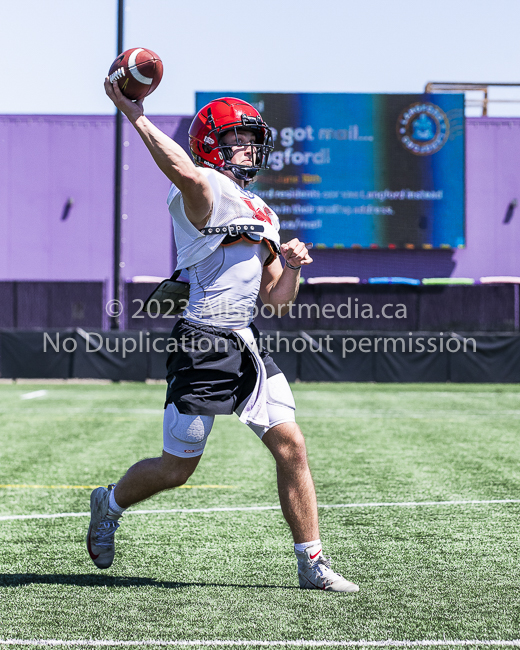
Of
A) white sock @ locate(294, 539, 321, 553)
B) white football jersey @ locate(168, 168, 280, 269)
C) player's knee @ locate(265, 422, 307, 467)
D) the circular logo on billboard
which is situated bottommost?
white sock @ locate(294, 539, 321, 553)

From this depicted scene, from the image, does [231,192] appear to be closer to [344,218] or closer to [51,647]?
[51,647]

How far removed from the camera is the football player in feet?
11.0

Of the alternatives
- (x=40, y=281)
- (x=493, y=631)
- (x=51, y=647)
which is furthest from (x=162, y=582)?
(x=40, y=281)

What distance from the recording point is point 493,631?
2854 millimetres

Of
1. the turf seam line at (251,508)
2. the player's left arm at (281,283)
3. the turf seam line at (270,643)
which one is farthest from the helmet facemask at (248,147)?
the turf seam line at (251,508)

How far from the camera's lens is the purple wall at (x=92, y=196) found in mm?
27016

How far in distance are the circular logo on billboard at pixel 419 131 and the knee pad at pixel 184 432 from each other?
23618mm

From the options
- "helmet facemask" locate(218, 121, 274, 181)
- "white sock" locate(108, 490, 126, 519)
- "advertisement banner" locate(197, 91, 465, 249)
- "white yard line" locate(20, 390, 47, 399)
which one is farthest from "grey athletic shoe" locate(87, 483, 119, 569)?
"advertisement banner" locate(197, 91, 465, 249)

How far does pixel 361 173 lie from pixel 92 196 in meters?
9.39

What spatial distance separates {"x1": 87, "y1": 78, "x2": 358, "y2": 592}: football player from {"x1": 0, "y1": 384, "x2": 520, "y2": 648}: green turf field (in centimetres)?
38

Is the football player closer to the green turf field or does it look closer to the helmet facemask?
the helmet facemask

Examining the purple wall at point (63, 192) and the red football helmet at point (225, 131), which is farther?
the purple wall at point (63, 192)

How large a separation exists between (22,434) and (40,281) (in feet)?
59.0

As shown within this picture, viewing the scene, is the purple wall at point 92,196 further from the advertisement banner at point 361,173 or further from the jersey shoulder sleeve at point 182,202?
the jersey shoulder sleeve at point 182,202
